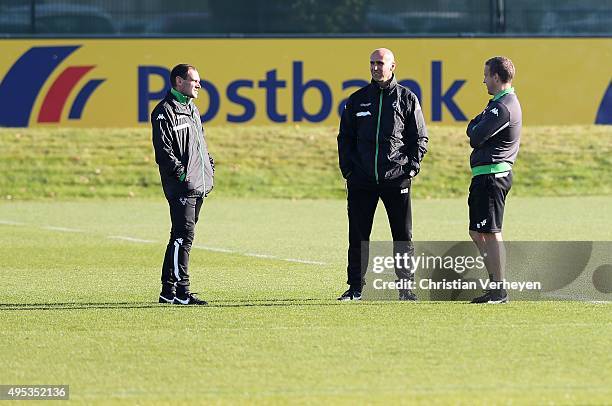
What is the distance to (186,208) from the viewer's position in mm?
11547

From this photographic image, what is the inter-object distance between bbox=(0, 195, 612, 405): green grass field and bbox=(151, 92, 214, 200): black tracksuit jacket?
93 cm

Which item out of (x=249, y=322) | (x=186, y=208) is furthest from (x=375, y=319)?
(x=186, y=208)

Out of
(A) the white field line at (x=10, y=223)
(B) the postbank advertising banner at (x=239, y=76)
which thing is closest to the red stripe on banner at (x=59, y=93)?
(B) the postbank advertising banner at (x=239, y=76)

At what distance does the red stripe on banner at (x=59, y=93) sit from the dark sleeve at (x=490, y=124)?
17401 millimetres

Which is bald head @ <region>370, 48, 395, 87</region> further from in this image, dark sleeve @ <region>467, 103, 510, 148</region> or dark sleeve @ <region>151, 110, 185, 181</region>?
dark sleeve @ <region>151, 110, 185, 181</region>

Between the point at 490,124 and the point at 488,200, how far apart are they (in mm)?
578

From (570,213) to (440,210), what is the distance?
2.11 m

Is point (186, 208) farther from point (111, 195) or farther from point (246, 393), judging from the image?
point (111, 195)

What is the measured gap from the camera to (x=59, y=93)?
2762cm

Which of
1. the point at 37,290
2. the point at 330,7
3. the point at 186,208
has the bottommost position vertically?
the point at 37,290

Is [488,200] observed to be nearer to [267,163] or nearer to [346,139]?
[346,139]

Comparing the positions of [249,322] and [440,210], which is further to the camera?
[440,210]

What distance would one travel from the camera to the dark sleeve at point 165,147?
11.3 m

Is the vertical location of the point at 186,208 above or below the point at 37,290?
above
